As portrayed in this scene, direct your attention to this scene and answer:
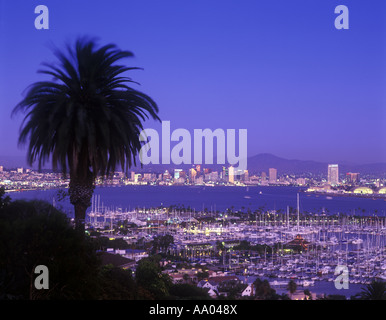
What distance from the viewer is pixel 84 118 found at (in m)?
6.54

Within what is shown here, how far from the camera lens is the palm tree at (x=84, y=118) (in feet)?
21.7

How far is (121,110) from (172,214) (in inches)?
2675

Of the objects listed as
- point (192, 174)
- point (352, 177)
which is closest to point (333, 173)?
point (352, 177)

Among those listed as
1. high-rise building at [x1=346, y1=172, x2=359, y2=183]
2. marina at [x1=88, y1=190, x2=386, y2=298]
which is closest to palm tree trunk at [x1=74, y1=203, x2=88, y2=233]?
marina at [x1=88, y1=190, x2=386, y2=298]

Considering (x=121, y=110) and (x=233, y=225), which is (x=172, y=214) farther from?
(x=121, y=110)

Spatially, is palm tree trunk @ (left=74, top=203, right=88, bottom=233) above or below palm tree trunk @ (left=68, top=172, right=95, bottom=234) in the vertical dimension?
below

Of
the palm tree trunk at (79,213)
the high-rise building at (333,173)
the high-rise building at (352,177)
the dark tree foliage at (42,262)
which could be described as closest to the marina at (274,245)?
the high-rise building at (352,177)

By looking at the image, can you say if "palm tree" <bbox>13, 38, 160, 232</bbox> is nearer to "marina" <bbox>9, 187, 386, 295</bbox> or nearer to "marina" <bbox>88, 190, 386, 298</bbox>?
"marina" <bbox>9, 187, 386, 295</bbox>

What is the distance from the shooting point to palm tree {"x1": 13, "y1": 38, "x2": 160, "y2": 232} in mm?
6609

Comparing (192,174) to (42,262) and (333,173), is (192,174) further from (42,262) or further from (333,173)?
(333,173)

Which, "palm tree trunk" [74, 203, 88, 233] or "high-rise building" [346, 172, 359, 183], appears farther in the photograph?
"high-rise building" [346, 172, 359, 183]

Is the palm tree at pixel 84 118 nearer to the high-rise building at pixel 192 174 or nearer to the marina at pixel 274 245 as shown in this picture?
the high-rise building at pixel 192 174
